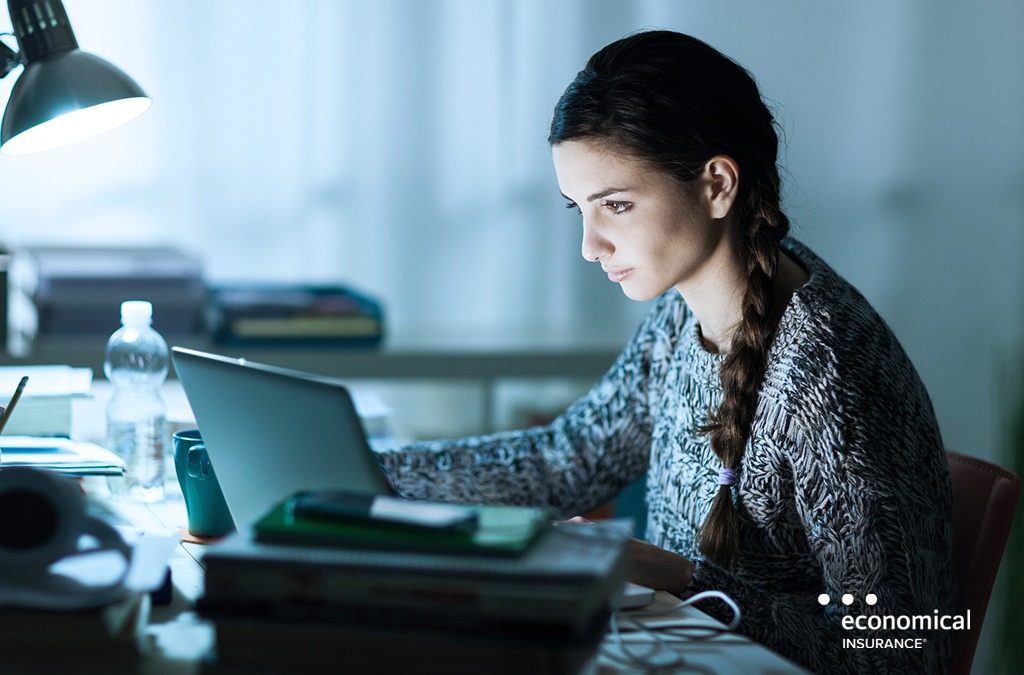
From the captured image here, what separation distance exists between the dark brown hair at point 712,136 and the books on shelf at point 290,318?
952 millimetres

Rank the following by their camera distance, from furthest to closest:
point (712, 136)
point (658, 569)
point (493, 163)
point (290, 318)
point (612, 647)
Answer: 1. point (493, 163)
2. point (290, 318)
3. point (712, 136)
4. point (658, 569)
5. point (612, 647)

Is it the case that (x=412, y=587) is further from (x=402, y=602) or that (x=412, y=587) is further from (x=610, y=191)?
(x=610, y=191)

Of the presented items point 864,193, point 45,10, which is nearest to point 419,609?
point 45,10

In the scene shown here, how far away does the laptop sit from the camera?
0.82 meters

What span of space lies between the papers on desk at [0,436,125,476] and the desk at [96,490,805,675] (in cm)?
26

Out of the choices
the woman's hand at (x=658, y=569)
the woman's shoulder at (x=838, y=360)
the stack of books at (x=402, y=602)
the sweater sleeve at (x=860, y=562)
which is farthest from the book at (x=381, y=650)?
the woman's shoulder at (x=838, y=360)

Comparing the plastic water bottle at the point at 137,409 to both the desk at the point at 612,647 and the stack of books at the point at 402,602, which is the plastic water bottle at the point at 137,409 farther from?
the stack of books at the point at 402,602

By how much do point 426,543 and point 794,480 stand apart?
1.73ft

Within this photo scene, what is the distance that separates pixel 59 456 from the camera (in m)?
1.26

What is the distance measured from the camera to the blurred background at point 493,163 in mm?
2256

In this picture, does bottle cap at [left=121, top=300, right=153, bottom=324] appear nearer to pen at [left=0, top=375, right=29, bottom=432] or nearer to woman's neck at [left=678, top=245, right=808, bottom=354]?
pen at [left=0, top=375, right=29, bottom=432]

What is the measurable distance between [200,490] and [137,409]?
370 mm

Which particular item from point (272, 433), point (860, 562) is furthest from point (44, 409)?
point (860, 562)

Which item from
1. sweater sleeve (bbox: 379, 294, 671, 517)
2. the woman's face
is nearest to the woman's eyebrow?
the woman's face
